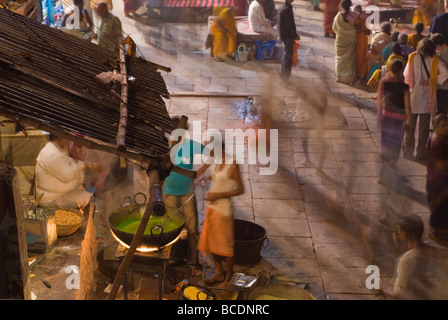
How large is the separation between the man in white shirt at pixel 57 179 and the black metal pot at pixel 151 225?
92 cm

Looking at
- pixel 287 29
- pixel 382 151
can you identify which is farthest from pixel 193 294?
pixel 287 29

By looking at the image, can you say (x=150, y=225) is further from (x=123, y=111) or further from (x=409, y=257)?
(x=409, y=257)

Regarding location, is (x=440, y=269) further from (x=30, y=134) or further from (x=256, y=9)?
(x=256, y=9)

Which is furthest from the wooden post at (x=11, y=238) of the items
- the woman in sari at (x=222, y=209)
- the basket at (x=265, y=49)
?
the basket at (x=265, y=49)

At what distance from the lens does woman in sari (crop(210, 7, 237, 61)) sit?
17781 millimetres

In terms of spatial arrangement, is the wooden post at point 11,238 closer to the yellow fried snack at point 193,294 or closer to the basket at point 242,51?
the yellow fried snack at point 193,294

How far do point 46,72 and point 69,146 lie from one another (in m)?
3.33

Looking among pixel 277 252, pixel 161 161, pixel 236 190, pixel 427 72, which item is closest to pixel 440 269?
pixel 277 252

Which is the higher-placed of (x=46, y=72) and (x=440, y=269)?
(x=46, y=72)

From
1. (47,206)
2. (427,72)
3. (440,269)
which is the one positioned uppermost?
(427,72)

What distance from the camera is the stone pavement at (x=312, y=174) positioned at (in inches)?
354

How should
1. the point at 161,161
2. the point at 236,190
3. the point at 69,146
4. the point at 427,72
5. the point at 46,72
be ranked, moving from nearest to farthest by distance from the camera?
1. the point at 161,161
2. the point at 46,72
3. the point at 236,190
4. the point at 69,146
5. the point at 427,72

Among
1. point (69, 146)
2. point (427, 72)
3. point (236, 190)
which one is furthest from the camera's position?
point (427, 72)

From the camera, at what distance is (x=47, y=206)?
8625 mm
